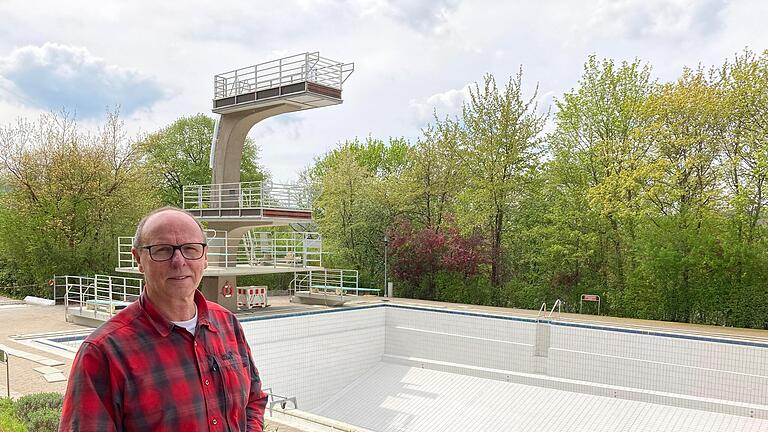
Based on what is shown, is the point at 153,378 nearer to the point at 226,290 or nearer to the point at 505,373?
the point at 505,373

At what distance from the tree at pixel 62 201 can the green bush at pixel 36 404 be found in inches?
520

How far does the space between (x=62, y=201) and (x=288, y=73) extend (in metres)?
8.33

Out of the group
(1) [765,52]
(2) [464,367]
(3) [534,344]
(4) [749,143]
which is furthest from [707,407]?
(1) [765,52]

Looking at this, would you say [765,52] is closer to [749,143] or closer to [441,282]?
[749,143]

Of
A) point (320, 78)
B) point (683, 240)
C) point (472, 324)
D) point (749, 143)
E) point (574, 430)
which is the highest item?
point (320, 78)

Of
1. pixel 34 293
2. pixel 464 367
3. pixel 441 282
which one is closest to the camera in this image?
pixel 464 367

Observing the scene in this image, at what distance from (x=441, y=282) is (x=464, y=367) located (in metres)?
7.82

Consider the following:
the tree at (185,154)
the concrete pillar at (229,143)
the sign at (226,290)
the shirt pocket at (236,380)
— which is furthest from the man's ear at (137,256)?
the tree at (185,154)

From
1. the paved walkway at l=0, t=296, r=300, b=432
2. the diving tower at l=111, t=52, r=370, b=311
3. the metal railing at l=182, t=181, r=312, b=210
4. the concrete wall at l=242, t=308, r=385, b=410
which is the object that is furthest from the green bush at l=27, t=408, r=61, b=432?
the metal railing at l=182, t=181, r=312, b=210

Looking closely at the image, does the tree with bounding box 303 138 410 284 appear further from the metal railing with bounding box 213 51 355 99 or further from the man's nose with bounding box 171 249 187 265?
the man's nose with bounding box 171 249 187 265

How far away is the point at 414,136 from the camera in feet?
76.8

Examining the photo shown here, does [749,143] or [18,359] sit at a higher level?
[749,143]

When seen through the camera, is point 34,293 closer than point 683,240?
No

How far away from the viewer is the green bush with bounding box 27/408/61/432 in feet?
17.5
